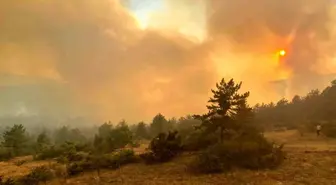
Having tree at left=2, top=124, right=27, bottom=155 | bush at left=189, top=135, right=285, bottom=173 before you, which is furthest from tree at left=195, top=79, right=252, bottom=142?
tree at left=2, top=124, right=27, bottom=155

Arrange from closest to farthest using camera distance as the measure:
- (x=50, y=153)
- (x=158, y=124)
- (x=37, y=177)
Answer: (x=37, y=177), (x=50, y=153), (x=158, y=124)

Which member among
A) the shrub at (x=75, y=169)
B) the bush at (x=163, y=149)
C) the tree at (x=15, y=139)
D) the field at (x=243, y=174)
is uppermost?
the tree at (x=15, y=139)

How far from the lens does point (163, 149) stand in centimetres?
3156

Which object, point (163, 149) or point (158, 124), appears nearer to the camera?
point (163, 149)

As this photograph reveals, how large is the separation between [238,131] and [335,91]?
65.9m

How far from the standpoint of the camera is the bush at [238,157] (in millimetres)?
26922

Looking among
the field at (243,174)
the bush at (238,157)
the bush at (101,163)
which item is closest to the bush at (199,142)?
the field at (243,174)

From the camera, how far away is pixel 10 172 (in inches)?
1352

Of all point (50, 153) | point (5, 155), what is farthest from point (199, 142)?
point (5, 155)

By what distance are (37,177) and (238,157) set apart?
17075 millimetres

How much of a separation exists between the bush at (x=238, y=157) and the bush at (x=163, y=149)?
3921 mm

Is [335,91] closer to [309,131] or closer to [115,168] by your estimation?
[309,131]

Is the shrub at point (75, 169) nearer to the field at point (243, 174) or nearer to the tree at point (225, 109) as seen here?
the field at point (243, 174)

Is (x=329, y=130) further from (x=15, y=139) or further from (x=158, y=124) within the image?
(x=15, y=139)
